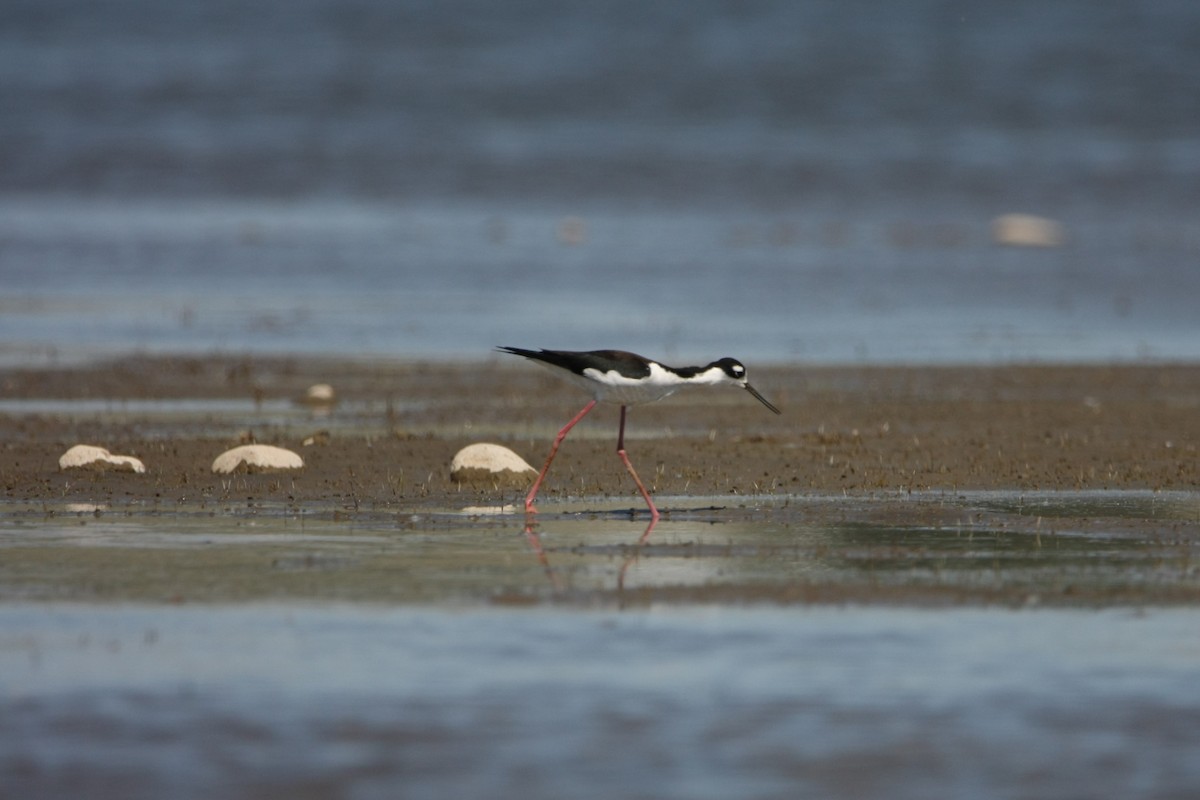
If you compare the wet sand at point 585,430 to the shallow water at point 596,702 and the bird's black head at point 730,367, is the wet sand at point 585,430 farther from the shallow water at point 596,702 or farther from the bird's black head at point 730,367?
the shallow water at point 596,702

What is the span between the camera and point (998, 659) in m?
7.53

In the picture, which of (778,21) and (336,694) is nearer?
(336,694)

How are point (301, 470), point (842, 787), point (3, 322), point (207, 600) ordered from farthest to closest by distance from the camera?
point (3, 322), point (301, 470), point (207, 600), point (842, 787)

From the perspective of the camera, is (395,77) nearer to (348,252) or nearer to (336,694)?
(348,252)

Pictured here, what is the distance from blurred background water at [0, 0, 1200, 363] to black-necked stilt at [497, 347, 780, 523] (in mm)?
7341

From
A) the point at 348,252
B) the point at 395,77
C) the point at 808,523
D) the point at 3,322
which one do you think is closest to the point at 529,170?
the point at 348,252

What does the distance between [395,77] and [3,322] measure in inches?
1212

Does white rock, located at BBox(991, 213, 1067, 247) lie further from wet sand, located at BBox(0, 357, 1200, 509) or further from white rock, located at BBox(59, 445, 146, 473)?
white rock, located at BBox(59, 445, 146, 473)

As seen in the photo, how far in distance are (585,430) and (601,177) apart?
936 inches

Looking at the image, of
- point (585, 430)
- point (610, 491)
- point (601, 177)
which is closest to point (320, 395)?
point (585, 430)

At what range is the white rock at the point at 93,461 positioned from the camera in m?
12.6

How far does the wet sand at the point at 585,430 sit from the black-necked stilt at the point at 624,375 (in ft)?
2.04

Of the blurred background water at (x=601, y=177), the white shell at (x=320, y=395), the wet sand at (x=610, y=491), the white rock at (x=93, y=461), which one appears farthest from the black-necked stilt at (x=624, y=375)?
the blurred background water at (x=601, y=177)

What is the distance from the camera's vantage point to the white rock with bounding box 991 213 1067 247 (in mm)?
30531
